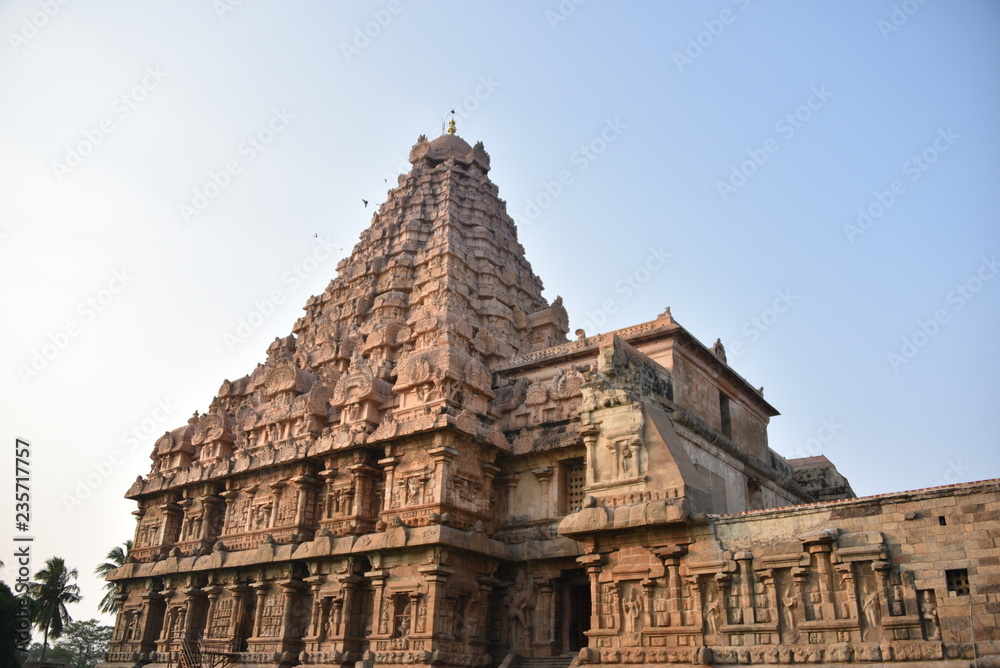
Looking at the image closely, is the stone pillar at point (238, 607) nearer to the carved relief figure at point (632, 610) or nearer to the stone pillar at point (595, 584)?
the stone pillar at point (595, 584)

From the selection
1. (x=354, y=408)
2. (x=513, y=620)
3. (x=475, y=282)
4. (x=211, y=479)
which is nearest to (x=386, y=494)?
(x=354, y=408)

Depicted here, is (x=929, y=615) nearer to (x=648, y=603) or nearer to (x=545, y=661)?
(x=648, y=603)

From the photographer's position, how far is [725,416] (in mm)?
23328

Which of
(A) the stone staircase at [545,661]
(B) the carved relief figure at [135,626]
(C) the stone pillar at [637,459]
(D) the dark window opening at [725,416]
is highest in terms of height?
(D) the dark window opening at [725,416]

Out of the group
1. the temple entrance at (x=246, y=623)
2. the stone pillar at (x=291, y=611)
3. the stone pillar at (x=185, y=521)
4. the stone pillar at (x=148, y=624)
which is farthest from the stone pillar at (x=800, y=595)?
the stone pillar at (x=148, y=624)

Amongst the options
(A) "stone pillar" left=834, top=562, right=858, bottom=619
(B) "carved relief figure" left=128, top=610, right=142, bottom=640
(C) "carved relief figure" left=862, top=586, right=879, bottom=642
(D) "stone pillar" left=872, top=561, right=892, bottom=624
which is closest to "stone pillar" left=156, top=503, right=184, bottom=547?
(B) "carved relief figure" left=128, top=610, right=142, bottom=640

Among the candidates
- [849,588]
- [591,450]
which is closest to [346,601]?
[591,450]

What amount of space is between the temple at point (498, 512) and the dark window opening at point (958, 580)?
0.04m

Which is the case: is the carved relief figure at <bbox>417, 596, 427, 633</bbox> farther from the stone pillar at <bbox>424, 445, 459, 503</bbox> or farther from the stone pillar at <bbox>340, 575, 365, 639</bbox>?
the stone pillar at <bbox>340, 575, 365, 639</bbox>

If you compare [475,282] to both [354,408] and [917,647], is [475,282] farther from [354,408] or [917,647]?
[917,647]

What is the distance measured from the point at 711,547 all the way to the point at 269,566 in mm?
14638

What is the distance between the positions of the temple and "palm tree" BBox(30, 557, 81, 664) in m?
15.0

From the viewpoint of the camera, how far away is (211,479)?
2777 cm

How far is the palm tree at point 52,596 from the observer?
4041 centimetres
